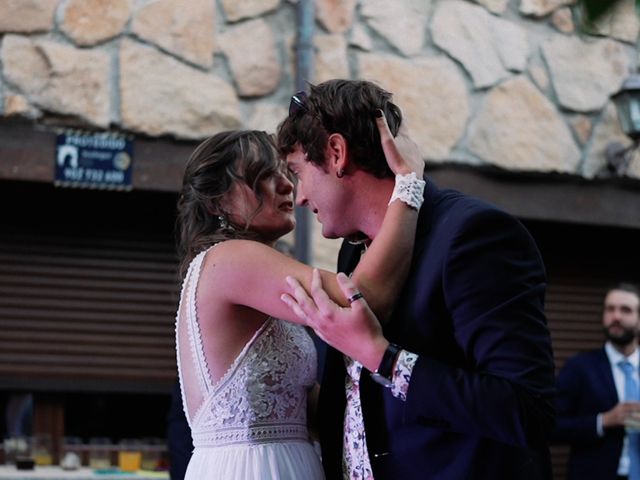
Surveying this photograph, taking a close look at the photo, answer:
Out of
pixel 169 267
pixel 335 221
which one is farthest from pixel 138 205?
pixel 335 221

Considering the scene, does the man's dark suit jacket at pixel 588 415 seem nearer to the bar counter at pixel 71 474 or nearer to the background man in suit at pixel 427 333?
the bar counter at pixel 71 474

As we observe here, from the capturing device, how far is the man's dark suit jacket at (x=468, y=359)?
2164 mm

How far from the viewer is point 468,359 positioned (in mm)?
2262

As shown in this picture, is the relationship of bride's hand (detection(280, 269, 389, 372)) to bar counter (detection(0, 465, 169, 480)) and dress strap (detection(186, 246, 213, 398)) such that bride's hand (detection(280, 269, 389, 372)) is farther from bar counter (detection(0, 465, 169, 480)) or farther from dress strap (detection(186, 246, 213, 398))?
bar counter (detection(0, 465, 169, 480))

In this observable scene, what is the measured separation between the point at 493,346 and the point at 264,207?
3.10ft

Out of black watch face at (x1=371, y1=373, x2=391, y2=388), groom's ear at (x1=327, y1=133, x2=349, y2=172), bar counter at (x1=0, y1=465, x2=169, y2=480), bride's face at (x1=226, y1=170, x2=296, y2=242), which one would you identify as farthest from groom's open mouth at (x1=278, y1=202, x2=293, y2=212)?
bar counter at (x1=0, y1=465, x2=169, y2=480)

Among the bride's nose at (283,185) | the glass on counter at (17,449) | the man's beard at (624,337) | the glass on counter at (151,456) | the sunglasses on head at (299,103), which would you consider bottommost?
the glass on counter at (151,456)

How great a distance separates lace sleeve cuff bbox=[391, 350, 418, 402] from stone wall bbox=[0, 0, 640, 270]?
3.72m

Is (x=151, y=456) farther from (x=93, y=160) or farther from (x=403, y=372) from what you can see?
(x=403, y=372)

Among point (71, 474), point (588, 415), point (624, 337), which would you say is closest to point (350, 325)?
point (71, 474)

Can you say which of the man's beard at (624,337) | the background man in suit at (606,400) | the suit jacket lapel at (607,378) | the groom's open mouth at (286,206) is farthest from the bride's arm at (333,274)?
the man's beard at (624,337)

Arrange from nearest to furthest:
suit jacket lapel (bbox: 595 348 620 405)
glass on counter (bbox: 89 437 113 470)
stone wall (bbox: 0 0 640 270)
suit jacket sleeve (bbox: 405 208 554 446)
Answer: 1. suit jacket sleeve (bbox: 405 208 554 446)
2. stone wall (bbox: 0 0 640 270)
3. glass on counter (bbox: 89 437 113 470)
4. suit jacket lapel (bbox: 595 348 620 405)

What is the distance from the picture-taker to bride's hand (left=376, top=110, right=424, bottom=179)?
247cm

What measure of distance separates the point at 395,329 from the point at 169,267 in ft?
13.1
